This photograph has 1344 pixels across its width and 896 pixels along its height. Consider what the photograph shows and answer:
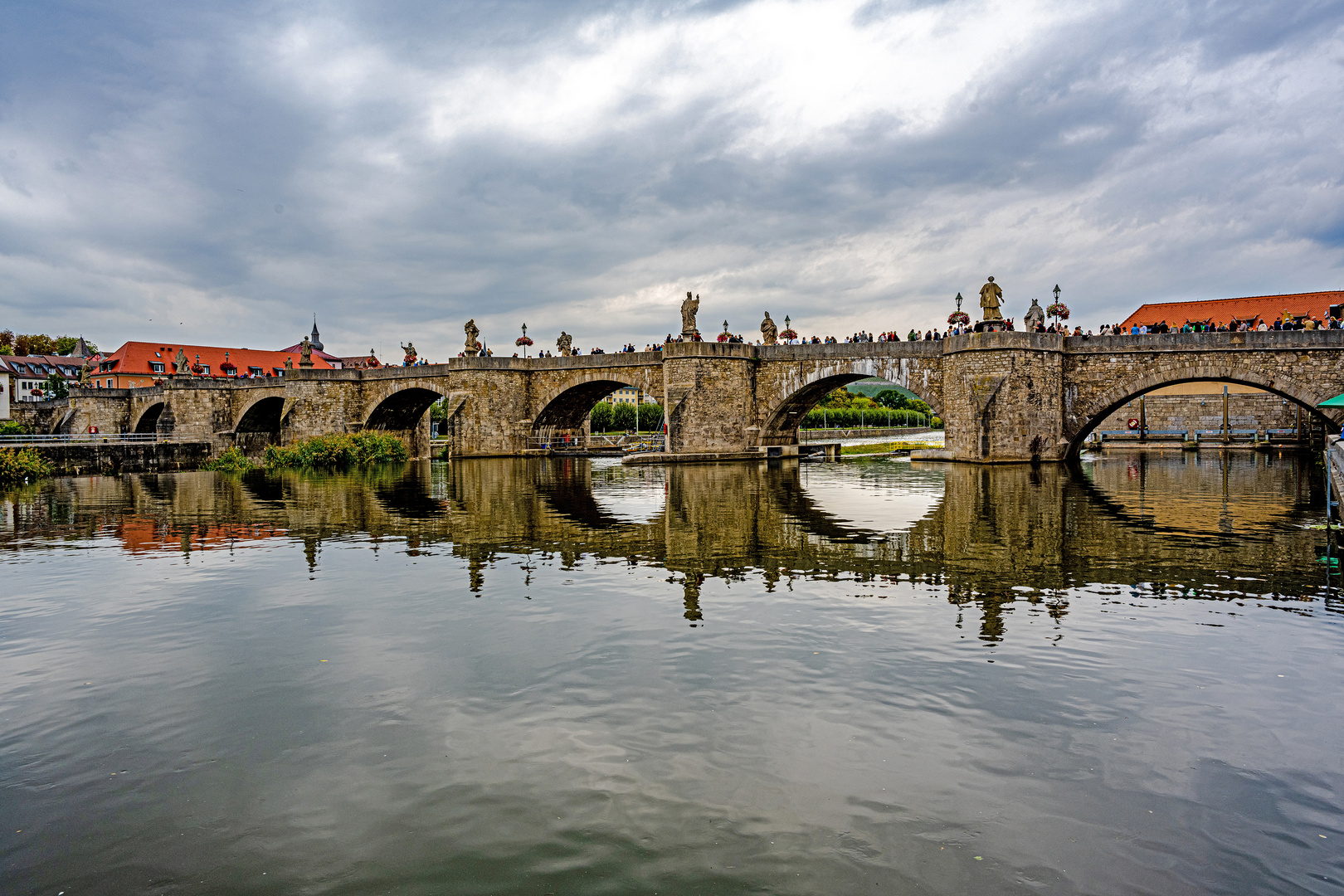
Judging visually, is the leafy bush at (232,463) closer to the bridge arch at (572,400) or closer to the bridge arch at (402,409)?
the bridge arch at (402,409)

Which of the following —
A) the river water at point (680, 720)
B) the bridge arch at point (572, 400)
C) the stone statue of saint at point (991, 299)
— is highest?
the stone statue of saint at point (991, 299)

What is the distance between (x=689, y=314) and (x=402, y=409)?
2490cm

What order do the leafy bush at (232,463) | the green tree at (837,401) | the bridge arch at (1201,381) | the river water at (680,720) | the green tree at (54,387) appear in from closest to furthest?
the river water at (680,720)
the bridge arch at (1201,381)
the leafy bush at (232,463)
the green tree at (54,387)
the green tree at (837,401)

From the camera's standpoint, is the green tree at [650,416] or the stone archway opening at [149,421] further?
the green tree at [650,416]

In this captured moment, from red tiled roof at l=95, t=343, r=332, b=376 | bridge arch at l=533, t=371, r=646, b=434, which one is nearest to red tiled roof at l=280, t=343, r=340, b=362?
red tiled roof at l=95, t=343, r=332, b=376

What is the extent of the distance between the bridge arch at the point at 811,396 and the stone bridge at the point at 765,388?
3.6 inches

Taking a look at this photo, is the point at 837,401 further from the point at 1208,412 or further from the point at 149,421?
the point at 149,421

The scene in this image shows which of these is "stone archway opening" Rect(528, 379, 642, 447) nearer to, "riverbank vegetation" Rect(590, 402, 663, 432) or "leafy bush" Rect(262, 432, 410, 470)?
"leafy bush" Rect(262, 432, 410, 470)

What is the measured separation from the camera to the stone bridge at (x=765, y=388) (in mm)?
31531

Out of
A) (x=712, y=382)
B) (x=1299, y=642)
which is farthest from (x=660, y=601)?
(x=712, y=382)

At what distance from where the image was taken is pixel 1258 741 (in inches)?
233

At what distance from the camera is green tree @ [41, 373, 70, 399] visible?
3431 inches

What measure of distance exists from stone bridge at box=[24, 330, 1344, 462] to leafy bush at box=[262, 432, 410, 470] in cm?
487

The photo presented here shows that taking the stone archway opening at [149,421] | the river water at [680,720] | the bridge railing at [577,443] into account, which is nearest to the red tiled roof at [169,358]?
the stone archway opening at [149,421]
